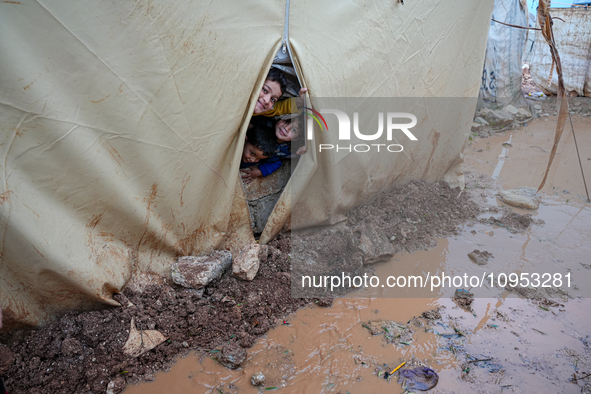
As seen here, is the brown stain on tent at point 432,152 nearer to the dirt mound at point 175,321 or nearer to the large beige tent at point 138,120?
the dirt mound at point 175,321

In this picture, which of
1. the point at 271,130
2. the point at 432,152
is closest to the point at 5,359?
the point at 271,130

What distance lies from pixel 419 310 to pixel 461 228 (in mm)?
1257

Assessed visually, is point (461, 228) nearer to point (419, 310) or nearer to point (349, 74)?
point (419, 310)

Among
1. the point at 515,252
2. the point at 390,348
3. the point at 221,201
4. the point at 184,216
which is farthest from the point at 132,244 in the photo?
the point at 515,252

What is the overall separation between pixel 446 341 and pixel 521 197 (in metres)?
2.34

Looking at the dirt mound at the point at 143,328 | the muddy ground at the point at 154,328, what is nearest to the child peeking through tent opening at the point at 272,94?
the muddy ground at the point at 154,328

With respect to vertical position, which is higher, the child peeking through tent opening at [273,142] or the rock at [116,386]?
the child peeking through tent opening at [273,142]

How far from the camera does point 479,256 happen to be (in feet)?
9.71

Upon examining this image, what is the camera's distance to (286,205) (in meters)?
2.75

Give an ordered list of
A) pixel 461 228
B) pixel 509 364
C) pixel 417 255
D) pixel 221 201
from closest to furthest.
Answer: pixel 509 364 < pixel 221 201 < pixel 417 255 < pixel 461 228

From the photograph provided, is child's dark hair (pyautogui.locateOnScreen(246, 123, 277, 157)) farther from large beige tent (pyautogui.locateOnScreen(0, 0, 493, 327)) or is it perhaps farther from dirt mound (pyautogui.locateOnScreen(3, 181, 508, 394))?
dirt mound (pyautogui.locateOnScreen(3, 181, 508, 394))

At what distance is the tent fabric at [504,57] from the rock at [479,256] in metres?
4.54

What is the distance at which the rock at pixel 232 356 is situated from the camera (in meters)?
1.96

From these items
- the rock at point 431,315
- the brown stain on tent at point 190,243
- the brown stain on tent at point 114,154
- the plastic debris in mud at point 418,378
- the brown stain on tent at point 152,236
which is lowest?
the plastic debris in mud at point 418,378
